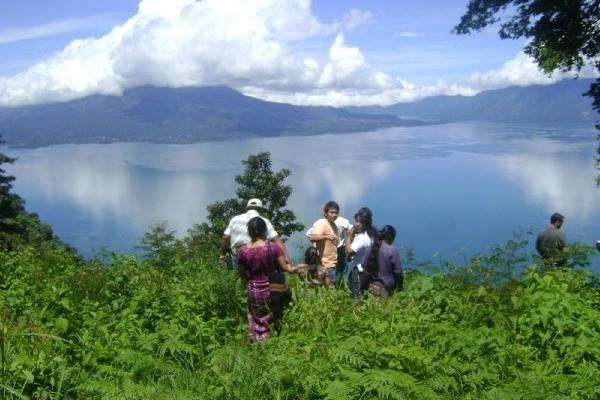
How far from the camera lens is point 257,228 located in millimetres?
4805

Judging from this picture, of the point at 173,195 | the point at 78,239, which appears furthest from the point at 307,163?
the point at 78,239

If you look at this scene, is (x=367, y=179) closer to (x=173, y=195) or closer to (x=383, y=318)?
(x=173, y=195)

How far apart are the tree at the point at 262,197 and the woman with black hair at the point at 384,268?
2996 cm

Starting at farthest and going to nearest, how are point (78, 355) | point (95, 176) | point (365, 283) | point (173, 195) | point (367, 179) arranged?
point (95, 176)
point (367, 179)
point (173, 195)
point (365, 283)
point (78, 355)

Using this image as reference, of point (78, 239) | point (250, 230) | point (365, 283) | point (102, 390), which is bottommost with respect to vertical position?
point (78, 239)

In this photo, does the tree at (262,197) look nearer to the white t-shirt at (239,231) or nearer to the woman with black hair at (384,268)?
the white t-shirt at (239,231)

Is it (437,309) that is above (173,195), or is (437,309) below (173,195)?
above

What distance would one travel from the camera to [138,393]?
2758 millimetres

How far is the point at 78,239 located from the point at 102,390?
95267 mm

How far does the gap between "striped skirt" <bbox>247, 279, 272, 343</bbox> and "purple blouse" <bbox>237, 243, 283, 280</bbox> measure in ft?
0.24

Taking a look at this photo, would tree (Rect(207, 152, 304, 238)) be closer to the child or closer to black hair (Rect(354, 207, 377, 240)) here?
black hair (Rect(354, 207, 377, 240))

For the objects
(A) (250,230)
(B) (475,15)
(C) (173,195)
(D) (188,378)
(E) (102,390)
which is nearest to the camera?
(E) (102,390)

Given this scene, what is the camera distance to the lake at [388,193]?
275 feet

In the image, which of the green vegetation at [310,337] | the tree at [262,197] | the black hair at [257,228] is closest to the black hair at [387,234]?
the green vegetation at [310,337]
